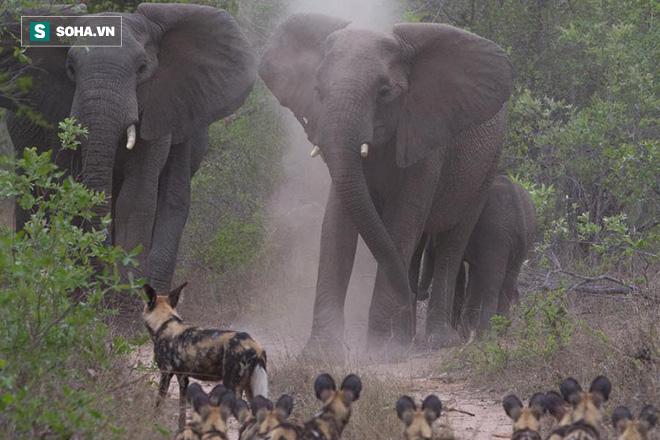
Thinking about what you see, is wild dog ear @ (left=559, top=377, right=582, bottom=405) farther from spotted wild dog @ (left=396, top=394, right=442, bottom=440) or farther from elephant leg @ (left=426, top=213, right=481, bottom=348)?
elephant leg @ (left=426, top=213, right=481, bottom=348)

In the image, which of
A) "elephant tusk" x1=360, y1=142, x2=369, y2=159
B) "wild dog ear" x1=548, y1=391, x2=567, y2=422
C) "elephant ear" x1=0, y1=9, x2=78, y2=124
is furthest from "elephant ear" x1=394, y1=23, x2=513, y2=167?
"wild dog ear" x1=548, y1=391, x2=567, y2=422

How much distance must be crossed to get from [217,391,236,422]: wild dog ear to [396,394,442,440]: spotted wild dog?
79 cm

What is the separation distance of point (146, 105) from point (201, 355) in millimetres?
5249

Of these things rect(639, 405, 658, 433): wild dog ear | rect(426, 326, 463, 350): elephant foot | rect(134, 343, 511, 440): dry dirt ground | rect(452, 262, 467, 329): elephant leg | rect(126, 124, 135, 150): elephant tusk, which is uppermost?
rect(126, 124, 135, 150): elephant tusk

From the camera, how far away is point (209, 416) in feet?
21.3

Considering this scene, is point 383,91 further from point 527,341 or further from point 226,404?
point 226,404

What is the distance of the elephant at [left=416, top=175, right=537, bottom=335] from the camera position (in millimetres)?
13750

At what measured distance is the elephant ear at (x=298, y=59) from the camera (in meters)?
12.1

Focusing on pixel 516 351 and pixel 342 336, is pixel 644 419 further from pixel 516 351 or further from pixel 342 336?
pixel 342 336

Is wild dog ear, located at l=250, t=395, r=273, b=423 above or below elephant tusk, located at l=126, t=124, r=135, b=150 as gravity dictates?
below

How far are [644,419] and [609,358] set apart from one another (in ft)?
7.02

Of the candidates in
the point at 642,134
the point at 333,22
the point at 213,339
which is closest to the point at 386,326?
the point at 333,22

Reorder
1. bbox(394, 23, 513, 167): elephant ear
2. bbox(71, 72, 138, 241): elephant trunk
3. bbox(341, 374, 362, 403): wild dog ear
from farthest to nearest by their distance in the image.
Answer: bbox(394, 23, 513, 167): elephant ear
bbox(71, 72, 138, 241): elephant trunk
bbox(341, 374, 362, 403): wild dog ear

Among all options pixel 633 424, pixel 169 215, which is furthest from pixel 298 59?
pixel 633 424
